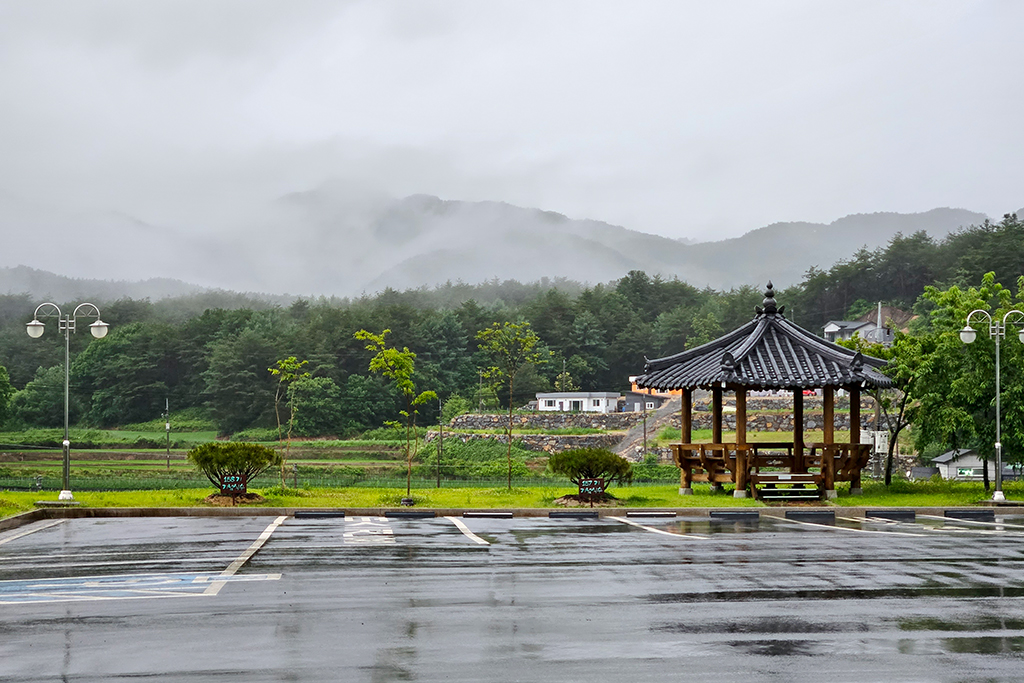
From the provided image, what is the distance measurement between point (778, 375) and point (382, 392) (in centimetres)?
6170

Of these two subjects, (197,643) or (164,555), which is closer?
(197,643)

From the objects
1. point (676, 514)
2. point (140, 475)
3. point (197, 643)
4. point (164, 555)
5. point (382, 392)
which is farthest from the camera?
point (382, 392)

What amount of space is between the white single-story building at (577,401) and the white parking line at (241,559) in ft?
210

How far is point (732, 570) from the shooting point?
1298 cm

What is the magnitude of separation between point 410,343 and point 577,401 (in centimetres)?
2158

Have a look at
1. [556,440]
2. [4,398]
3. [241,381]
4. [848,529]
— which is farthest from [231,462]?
[241,381]

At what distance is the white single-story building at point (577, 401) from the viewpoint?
82.9 metres

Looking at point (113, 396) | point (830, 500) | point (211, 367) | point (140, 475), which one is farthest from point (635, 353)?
point (830, 500)

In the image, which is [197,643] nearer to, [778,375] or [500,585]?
[500,585]

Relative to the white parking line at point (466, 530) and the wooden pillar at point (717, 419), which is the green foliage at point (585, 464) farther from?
the wooden pillar at point (717, 419)

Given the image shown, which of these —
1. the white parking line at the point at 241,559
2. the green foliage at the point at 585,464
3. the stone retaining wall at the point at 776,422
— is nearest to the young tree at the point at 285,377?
the green foliage at the point at 585,464

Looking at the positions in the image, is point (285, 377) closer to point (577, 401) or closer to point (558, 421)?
point (558, 421)

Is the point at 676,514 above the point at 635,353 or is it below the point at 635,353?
below

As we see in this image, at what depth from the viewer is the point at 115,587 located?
452 inches
